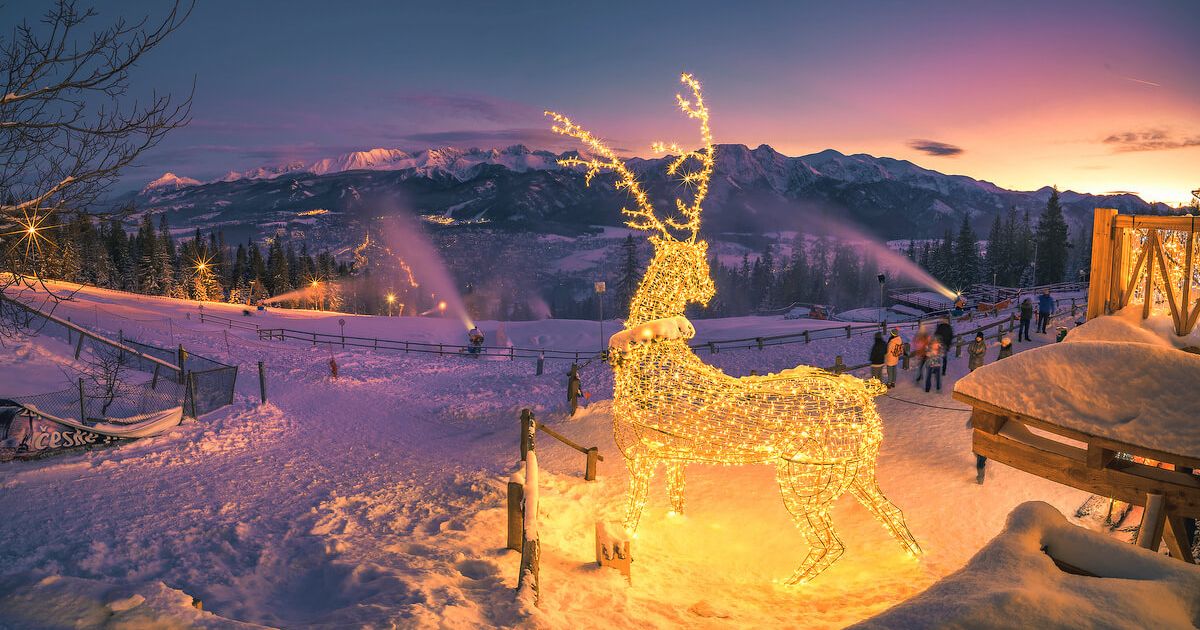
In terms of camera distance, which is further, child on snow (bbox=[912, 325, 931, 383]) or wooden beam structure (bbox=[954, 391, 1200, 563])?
child on snow (bbox=[912, 325, 931, 383])

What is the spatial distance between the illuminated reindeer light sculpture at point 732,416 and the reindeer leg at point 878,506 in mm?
11

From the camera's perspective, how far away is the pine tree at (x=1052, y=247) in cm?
5534

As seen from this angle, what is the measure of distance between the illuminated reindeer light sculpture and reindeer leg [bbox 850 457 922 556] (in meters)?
0.01

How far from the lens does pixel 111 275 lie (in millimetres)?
65688

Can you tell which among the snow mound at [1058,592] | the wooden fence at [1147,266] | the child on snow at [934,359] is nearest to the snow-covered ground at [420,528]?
the child on snow at [934,359]

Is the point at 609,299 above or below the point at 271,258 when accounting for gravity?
below

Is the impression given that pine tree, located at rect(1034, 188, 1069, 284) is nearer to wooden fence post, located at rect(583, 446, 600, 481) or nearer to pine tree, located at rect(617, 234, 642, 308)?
pine tree, located at rect(617, 234, 642, 308)

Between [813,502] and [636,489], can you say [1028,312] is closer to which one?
[813,502]

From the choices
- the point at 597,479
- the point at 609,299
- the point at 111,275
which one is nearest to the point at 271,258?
the point at 111,275

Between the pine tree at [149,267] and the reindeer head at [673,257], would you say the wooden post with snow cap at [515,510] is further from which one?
the pine tree at [149,267]

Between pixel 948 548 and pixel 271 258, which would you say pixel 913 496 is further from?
pixel 271 258

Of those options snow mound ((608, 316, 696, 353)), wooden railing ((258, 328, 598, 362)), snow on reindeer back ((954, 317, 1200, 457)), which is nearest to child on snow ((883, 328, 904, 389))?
snow mound ((608, 316, 696, 353))

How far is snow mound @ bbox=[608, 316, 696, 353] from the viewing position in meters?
7.68

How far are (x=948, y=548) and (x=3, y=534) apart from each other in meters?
11.4
